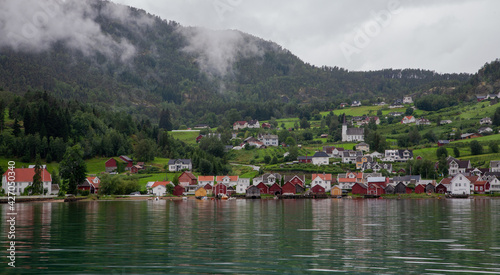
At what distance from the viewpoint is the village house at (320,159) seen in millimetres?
131125

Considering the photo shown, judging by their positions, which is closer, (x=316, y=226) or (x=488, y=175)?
(x=316, y=226)

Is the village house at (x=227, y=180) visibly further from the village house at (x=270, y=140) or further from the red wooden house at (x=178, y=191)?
the village house at (x=270, y=140)

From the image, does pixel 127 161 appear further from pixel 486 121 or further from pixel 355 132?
pixel 486 121

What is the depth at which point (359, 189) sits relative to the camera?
337ft

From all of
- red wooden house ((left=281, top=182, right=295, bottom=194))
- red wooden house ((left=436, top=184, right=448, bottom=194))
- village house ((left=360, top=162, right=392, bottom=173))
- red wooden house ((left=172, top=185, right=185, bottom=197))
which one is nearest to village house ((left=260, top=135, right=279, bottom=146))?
village house ((left=360, top=162, right=392, bottom=173))

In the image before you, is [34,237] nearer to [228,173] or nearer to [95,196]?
[95,196]

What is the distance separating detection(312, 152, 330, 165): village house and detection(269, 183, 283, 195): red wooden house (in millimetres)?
30232

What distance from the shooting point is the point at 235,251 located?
23125 millimetres

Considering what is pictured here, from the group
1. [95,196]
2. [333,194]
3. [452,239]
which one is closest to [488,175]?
[333,194]

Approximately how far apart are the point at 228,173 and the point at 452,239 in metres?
96.7

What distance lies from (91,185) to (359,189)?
5387cm

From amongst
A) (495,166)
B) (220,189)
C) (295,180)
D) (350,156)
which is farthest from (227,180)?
(495,166)

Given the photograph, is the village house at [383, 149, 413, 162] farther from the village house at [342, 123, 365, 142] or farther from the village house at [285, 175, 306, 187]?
the village house at [285, 175, 306, 187]

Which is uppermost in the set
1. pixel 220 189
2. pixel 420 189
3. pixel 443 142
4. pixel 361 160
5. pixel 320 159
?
pixel 443 142
